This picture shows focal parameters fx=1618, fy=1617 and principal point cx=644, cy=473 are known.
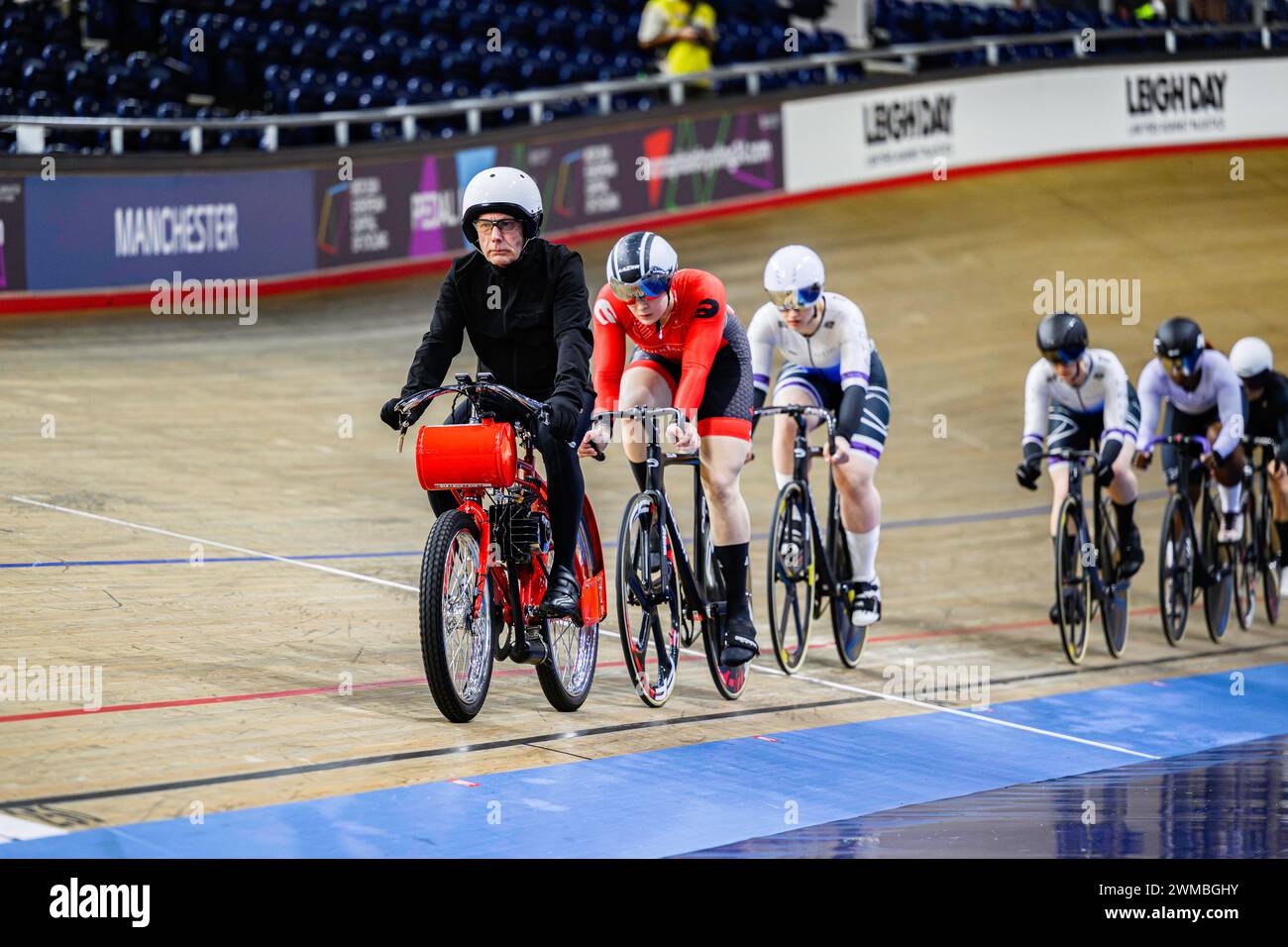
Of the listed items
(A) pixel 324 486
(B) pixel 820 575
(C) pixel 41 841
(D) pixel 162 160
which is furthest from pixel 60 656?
(D) pixel 162 160

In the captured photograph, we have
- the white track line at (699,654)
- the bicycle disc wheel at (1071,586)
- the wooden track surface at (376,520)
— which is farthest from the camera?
the bicycle disc wheel at (1071,586)

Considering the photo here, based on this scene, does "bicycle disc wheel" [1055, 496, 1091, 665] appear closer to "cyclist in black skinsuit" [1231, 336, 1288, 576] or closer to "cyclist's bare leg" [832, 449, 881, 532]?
"cyclist's bare leg" [832, 449, 881, 532]

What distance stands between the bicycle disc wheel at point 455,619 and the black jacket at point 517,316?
0.47m

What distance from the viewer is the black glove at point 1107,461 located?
269 inches

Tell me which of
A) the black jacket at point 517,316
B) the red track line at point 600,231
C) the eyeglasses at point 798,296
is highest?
the red track line at point 600,231

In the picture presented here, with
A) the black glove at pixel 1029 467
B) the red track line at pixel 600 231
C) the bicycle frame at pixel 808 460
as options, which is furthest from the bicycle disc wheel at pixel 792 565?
the red track line at pixel 600 231

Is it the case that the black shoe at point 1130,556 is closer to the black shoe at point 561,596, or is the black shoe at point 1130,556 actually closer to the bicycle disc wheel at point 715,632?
the bicycle disc wheel at point 715,632

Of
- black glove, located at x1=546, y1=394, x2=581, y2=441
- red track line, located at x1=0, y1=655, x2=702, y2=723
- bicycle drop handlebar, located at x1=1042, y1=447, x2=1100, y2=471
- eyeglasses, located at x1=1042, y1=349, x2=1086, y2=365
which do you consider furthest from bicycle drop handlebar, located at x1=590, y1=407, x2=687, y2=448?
bicycle drop handlebar, located at x1=1042, y1=447, x2=1100, y2=471

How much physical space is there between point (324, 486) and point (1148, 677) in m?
4.14

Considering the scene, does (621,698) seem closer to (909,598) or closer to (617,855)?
(617,855)

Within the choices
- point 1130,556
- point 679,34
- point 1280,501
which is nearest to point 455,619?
point 1130,556

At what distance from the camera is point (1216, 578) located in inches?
313

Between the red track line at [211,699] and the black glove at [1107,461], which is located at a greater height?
the black glove at [1107,461]

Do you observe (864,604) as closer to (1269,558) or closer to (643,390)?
(643,390)
